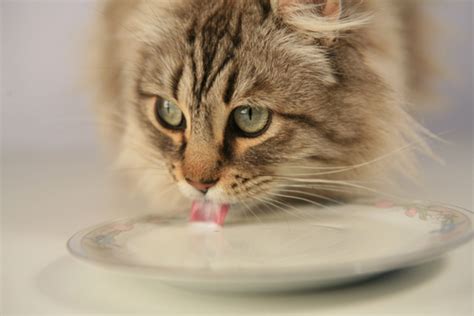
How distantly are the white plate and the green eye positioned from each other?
0.20 meters

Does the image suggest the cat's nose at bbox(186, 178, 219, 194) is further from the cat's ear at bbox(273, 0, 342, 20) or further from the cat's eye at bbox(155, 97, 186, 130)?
the cat's ear at bbox(273, 0, 342, 20)

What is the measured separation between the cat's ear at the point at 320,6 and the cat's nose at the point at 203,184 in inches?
15.4

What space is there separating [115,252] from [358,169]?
61 cm

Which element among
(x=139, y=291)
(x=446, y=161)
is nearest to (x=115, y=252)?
(x=139, y=291)

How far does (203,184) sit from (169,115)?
0.23 m

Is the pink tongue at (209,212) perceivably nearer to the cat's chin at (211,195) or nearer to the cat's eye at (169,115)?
the cat's chin at (211,195)

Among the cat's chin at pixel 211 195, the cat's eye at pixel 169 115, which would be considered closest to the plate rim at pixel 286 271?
the cat's chin at pixel 211 195

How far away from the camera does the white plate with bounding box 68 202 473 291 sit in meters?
0.98

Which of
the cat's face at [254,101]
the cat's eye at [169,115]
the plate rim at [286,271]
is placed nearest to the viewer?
the plate rim at [286,271]

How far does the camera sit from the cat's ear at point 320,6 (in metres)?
1.33

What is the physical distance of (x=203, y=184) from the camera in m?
1.32

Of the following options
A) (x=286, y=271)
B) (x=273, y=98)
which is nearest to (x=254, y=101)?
Answer: (x=273, y=98)

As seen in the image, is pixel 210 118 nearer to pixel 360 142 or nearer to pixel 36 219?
pixel 360 142

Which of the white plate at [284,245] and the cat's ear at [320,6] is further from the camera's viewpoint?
the cat's ear at [320,6]
